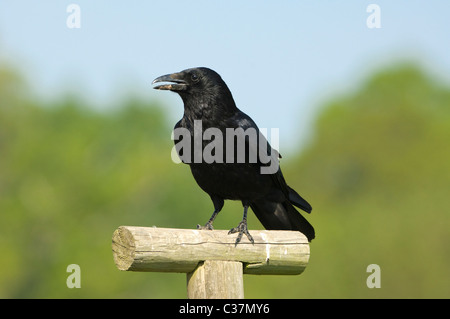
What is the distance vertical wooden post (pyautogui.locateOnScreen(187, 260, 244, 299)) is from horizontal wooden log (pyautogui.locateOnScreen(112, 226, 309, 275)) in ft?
0.21

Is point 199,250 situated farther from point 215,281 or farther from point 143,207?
point 143,207

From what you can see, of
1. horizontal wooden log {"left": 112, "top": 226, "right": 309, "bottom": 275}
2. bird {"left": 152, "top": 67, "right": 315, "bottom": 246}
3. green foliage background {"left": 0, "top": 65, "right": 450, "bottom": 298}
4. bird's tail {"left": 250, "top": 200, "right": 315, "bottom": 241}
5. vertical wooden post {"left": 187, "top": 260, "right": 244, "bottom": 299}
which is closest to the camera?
horizontal wooden log {"left": 112, "top": 226, "right": 309, "bottom": 275}

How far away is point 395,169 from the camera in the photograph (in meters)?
37.8

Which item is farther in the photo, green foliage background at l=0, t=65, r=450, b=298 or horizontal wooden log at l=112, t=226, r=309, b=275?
green foliage background at l=0, t=65, r=450, b=298

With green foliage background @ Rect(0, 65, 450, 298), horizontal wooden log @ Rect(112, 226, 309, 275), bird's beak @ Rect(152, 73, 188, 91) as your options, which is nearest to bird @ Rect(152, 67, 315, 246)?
bird's beak @ Rect(152, 73, 188, 91)

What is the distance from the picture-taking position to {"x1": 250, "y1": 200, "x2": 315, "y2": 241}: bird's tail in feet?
27.5

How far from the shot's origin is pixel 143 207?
28781 millimetres

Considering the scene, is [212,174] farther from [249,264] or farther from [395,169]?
[395,169]

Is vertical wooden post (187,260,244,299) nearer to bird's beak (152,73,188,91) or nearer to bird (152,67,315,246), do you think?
bird (152,67,315,246)

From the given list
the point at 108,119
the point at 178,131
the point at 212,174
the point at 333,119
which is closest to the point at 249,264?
the point at 212,174

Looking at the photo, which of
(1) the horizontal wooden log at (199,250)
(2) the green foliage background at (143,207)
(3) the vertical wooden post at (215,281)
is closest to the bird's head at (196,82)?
(1) the horizontal wooden log at (199,250)

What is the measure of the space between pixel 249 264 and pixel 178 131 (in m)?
1.86

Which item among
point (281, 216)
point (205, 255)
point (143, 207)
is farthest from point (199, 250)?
point (143, 207)

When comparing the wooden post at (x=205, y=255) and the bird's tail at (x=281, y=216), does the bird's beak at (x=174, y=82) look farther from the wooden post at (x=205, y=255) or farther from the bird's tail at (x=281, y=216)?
the wooden post at (x=205, y=255)
